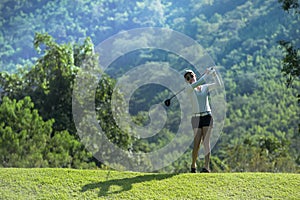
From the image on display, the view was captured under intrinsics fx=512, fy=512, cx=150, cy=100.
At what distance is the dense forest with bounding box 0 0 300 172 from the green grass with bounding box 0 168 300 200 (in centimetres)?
733

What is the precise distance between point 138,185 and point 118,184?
1.21ft

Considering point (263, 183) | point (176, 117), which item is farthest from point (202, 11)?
point (263, 183)

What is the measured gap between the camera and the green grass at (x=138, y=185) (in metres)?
8.91

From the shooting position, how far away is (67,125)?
27109mm

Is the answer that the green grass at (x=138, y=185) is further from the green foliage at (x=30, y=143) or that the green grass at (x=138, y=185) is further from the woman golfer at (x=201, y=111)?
the green foliage at (x=30, y=143)

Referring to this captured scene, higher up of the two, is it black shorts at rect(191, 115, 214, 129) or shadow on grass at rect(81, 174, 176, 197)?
black shorts at rect(191, 115, 214, 129)

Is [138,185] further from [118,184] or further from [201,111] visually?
[201,111]

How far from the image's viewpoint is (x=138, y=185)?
9.32 meters

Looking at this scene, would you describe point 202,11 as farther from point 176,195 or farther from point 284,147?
point 176,195

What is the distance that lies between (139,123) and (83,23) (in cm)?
10910

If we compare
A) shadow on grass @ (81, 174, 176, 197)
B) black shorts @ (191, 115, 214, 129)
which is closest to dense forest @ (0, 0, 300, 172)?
black shorts @ (191, 115, 214, 129)

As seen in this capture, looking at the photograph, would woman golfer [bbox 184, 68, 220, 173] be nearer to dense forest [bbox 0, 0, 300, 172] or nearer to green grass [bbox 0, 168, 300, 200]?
green grass [bbox 0, 168, 300, 200]

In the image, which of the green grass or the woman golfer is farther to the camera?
the woman golfer

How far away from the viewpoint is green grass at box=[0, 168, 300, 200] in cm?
891
